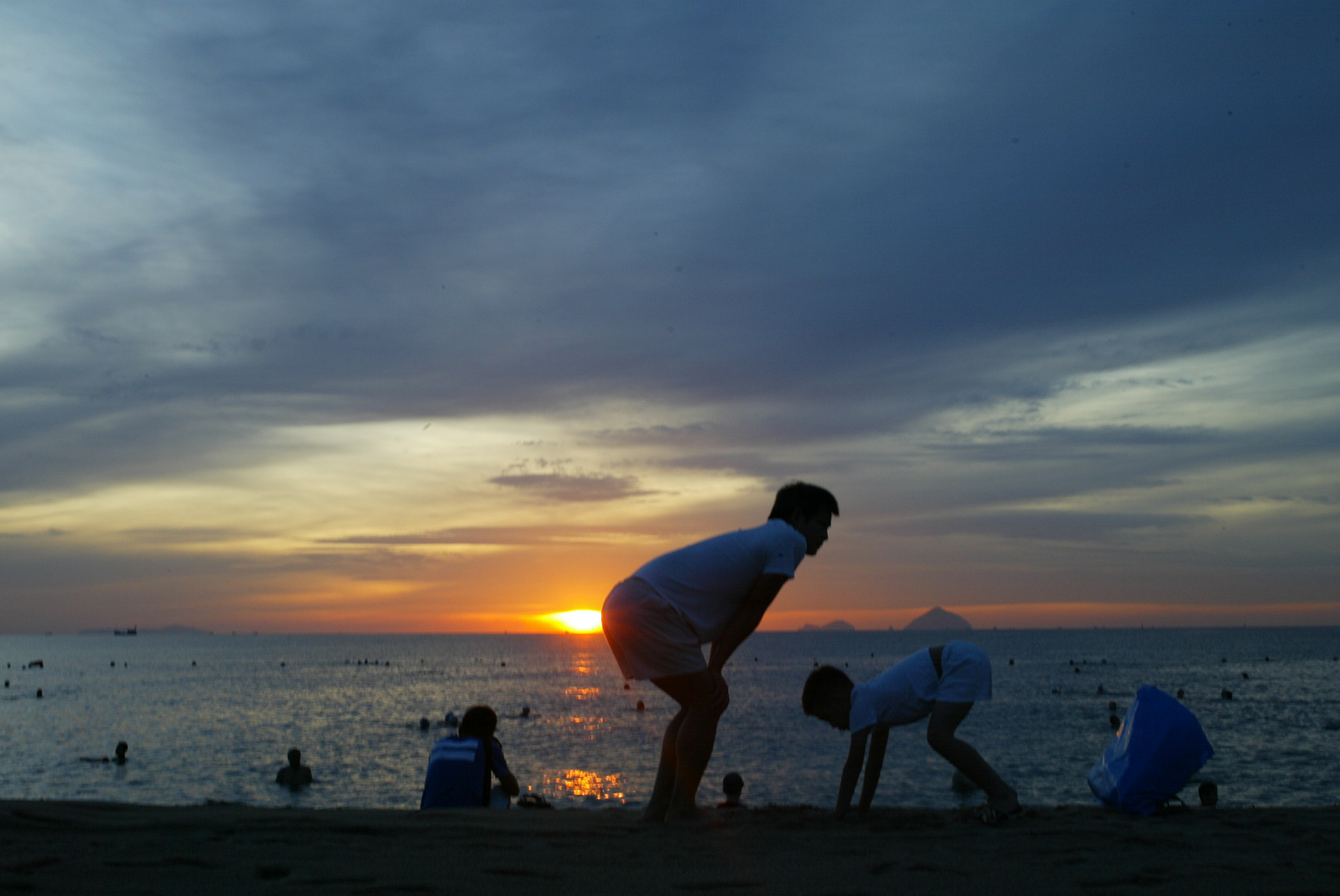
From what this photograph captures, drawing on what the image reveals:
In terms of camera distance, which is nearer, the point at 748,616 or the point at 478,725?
the point at 748,616

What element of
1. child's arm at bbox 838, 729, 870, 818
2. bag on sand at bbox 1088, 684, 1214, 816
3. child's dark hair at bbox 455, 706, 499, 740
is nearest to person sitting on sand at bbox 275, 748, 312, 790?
child's dark hair at bbox 455, 706, 499, 740

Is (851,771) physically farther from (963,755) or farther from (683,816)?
(683,816)

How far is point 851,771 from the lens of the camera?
5766 millimetres

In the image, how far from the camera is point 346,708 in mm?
51156

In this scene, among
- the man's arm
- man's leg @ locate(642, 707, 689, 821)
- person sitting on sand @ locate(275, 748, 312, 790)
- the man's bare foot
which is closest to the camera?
the man's arm

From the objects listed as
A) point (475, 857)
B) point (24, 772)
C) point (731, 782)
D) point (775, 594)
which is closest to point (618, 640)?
point (775, 594)

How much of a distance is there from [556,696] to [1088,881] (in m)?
64.3

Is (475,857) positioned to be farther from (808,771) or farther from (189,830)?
(808,771)

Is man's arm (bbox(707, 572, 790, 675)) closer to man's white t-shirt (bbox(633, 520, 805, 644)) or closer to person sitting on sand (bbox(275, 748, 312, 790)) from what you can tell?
man's white t-shirt (bbox(633, 520, 805, 644))

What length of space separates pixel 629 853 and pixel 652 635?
3.76 feet

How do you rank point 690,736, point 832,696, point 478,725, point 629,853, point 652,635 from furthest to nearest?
point 478,725
point 832,696
point 690,736
point 652,635
point 629,853

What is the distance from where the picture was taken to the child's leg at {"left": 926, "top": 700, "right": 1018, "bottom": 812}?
5.33 m

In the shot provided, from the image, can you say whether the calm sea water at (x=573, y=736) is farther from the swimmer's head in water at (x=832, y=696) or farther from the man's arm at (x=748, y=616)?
the man's arm at (x=748, y=616)

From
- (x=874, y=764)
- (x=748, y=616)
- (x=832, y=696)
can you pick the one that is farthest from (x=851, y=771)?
(x=748, y=616)
